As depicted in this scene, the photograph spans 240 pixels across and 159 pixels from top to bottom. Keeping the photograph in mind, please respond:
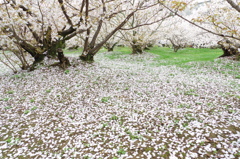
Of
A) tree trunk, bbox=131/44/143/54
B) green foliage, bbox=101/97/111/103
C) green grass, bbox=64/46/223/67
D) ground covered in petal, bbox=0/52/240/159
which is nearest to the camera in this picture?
ground covered in petal, bbox=0/52/240/159

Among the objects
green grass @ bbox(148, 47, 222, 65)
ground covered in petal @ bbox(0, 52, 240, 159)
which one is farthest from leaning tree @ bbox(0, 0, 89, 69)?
green grass @ bbox(148, 47, 222, 65)

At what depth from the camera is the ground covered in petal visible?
17.8 feet

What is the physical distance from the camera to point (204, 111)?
302 inches

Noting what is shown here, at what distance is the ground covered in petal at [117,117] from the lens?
17.8 feet

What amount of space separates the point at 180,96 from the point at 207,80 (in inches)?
188

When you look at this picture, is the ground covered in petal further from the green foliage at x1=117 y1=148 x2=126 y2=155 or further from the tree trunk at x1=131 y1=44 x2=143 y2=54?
the tree trunk at x1=131 y1=44 x2=143 y2=54

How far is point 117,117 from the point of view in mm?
7602

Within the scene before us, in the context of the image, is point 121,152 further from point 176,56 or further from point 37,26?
point 176,56

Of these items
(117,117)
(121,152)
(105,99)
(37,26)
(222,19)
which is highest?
(222,19)

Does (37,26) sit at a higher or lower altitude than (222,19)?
lower

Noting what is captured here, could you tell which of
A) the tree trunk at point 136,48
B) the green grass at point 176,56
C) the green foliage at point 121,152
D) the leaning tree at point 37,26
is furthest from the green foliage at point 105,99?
the tree trunk at point 136,48

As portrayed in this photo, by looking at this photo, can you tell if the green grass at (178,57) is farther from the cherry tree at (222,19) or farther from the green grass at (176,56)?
the cherry tree at (222,19)

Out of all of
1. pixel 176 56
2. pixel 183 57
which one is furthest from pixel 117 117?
pixel 176 56

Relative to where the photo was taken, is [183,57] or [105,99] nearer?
[105,99]
